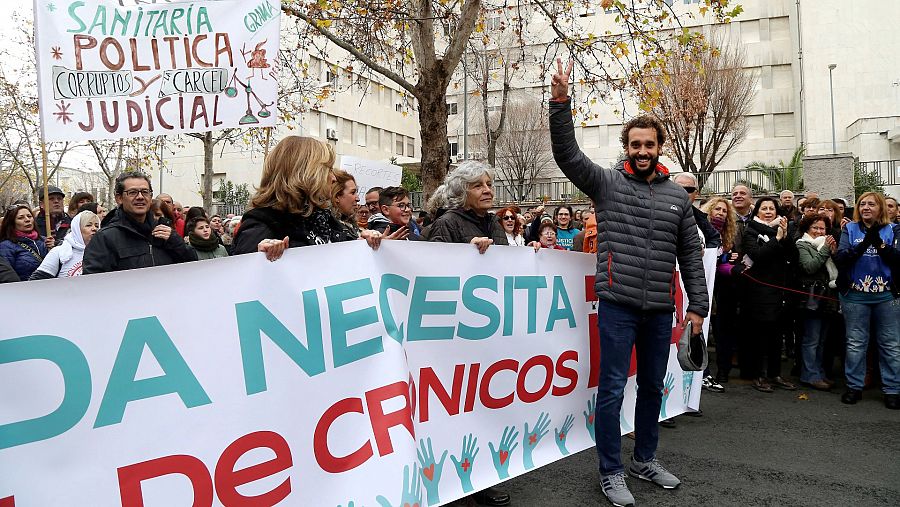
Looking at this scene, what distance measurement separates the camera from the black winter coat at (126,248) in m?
4.03

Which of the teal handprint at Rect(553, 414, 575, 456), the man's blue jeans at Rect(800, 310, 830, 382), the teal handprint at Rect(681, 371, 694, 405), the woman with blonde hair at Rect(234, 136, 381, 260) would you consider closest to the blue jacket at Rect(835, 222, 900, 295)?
the man's blue jeans at Rect(800, 310, 830, 382)

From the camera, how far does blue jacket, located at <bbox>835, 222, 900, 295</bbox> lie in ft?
20.5

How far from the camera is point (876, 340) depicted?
646 cm

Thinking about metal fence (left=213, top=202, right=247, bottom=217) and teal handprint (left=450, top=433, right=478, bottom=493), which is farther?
metal fence (left=213, top=202, right=247, bottom=217)

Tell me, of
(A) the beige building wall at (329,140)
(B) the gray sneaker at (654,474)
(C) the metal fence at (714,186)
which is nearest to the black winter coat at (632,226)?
(B) the gray sneaker at (654,474)

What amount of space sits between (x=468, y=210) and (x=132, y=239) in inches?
81.3

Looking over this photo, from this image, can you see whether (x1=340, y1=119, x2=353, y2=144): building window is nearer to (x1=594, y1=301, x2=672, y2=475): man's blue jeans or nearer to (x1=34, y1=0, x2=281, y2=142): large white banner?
(x1=34, y1=0, x2=281, y2=142): large white banner

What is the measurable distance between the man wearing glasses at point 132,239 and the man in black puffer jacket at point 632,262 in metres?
2.55

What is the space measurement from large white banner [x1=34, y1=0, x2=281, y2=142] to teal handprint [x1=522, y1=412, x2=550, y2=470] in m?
2.63

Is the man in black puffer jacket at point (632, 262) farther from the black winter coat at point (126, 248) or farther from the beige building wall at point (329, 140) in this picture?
the beige building wall at point (329, 140)

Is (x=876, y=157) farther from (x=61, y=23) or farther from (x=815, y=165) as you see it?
(x=61, y=23)

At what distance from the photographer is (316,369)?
2.98 meters

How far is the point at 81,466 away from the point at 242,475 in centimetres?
57

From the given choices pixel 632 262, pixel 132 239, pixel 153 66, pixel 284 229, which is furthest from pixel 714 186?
pixel 284 229
